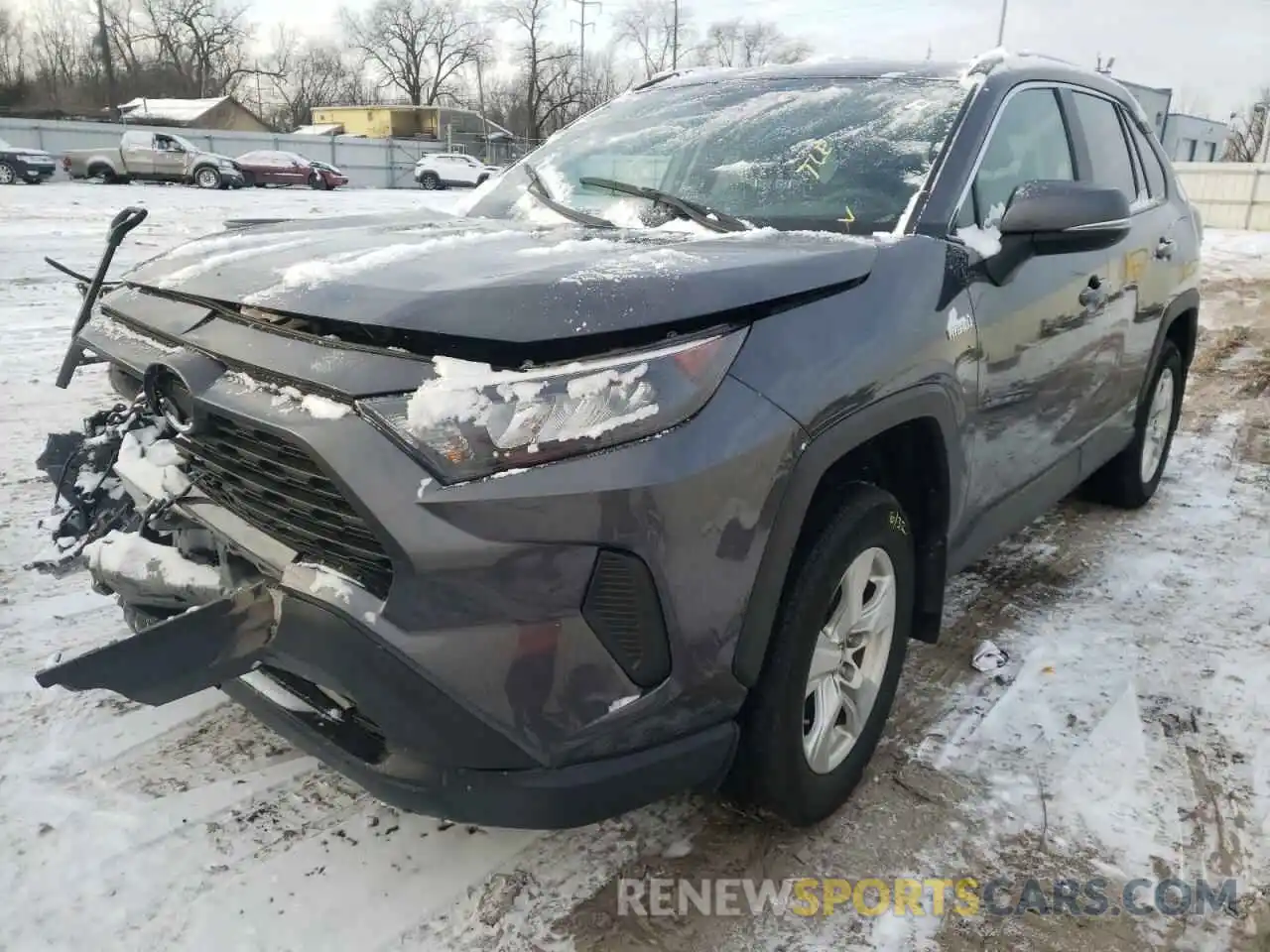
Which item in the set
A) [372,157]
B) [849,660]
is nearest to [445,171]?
[372,157]

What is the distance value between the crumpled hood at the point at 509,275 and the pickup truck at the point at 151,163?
94.3 ft

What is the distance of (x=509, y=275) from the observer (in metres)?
1.88

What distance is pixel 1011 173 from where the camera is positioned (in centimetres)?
299

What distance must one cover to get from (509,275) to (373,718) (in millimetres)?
864

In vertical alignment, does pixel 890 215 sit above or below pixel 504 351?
above

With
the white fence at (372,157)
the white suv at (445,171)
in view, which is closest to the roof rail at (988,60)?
the white fence at (372,157)

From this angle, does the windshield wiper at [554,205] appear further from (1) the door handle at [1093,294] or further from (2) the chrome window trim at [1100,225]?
(1) the door handle at [1093,294]

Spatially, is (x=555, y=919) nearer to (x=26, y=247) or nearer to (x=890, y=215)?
(x=890, y=215)

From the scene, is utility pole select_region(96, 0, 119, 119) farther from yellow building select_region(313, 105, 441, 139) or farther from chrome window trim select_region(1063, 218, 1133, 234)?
chrome window trim select_region(1063, 218, 1133, 234)

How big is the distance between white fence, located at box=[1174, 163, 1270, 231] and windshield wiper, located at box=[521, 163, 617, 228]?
2333 cm

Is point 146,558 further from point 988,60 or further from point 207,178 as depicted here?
point 207,178

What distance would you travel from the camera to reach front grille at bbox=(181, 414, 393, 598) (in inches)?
67.3

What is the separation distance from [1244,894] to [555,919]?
1.56 meters

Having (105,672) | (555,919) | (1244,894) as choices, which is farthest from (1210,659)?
(105,672)
